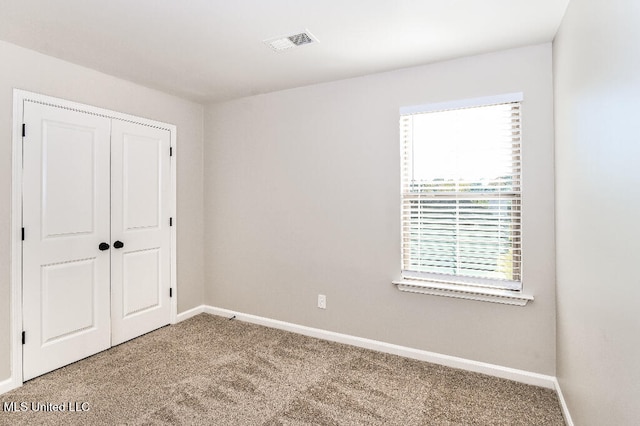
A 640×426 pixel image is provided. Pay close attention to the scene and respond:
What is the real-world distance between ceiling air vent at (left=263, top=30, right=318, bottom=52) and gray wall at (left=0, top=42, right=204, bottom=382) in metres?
1.68

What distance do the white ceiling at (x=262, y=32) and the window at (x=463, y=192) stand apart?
49 centimetres

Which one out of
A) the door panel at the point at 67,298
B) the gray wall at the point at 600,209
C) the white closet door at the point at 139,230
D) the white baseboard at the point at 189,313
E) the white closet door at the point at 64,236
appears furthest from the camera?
the white baseboard at the point at 189,313

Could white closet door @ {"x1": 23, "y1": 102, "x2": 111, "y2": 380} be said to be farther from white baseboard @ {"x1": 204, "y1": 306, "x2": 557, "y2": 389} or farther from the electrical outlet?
the electrical outlet

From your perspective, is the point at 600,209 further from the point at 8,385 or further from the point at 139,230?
the point at 8,385

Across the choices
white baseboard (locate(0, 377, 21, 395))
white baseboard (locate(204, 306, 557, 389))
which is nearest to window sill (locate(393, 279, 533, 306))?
Answer: white baseboard (locate(204, 306, 557, 389))

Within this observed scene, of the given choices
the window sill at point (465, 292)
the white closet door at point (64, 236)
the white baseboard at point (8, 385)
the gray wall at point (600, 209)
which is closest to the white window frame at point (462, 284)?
the window sill at point (465, 292)

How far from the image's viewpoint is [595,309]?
1564mm

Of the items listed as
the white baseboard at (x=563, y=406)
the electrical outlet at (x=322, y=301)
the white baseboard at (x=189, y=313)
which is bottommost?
the white baseboard at (x=563, y=406)

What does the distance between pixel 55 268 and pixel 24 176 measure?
76 cm

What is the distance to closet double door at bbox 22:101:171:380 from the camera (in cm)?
265

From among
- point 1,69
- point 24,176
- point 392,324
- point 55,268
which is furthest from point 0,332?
point 392,324

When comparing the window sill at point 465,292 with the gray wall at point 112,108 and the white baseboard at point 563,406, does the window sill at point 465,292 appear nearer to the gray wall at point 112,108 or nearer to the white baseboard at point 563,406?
the white baseboard at point 563,406

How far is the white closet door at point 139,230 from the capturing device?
10.6 feet

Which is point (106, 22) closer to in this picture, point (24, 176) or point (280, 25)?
point (280, 25)
